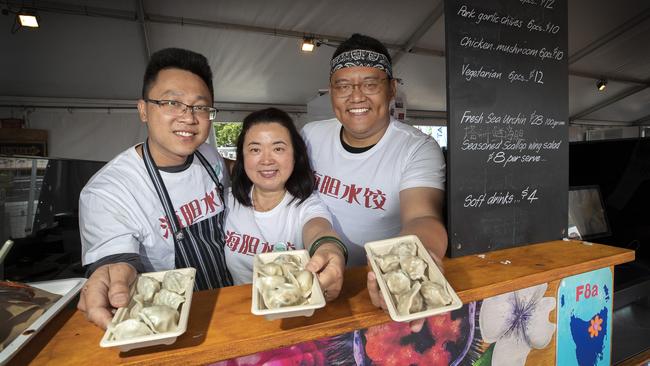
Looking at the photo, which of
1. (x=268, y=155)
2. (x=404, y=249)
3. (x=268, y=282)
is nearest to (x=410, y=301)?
(x=404, y=249)

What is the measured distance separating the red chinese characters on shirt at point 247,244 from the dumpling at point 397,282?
74 cm

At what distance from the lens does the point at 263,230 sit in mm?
1459

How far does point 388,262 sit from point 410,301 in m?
0.13

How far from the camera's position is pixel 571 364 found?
115cm

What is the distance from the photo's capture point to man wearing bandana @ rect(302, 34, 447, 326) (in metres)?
1.46

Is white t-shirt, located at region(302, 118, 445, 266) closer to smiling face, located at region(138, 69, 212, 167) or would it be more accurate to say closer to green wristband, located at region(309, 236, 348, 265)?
green wristband, located at region(309, 236, 348, 265)

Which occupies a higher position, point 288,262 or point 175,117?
point 175,117

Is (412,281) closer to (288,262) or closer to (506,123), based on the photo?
(288,262)

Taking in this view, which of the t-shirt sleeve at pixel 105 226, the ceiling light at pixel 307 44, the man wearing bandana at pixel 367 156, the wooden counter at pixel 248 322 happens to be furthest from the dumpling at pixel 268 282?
the ceiling light at pixel 307 44

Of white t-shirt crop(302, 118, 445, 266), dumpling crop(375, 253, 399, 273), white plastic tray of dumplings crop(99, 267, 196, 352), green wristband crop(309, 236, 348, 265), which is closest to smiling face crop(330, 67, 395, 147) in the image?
white t-shirt crop(302, 118, 445, 266)

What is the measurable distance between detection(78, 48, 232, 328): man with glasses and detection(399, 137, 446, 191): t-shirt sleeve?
854mm

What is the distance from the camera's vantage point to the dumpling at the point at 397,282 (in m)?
0.72

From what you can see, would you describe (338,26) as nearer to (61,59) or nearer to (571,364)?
(61,59)

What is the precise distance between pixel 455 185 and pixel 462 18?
527mm
